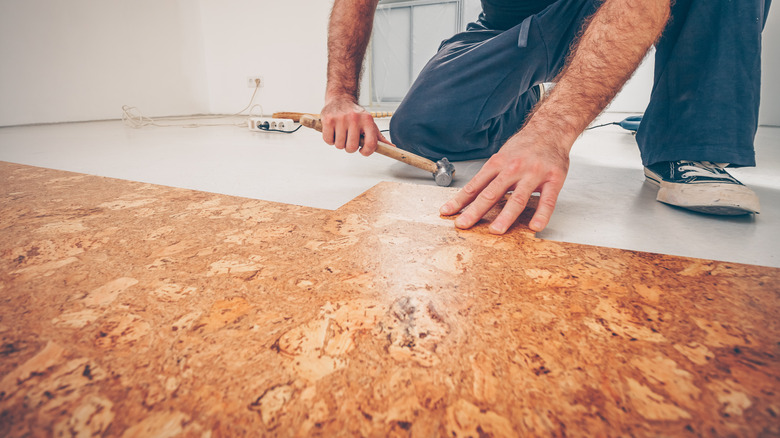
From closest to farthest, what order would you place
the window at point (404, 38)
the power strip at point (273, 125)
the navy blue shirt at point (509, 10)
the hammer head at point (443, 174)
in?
the hammer head at point (443, 174) → the navy blue shirt at point (509, 10) → the power strip at point (273, 125) → the window at point (404, 38)

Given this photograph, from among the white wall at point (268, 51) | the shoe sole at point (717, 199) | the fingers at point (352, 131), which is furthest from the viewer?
the white wall at point (268, 51)

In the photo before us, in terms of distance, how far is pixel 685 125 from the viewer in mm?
1073

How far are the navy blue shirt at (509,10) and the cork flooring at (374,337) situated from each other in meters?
1.15

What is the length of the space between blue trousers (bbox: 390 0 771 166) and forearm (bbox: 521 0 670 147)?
11.9 inches

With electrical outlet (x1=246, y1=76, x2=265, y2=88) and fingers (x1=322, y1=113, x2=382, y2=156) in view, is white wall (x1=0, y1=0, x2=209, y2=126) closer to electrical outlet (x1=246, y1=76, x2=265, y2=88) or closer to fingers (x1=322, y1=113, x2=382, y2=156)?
electrical outlet (x1=246, y1=76, x2=265, y2=88)

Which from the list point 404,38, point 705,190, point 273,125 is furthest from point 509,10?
point 404,38

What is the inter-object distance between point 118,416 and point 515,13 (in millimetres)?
1763

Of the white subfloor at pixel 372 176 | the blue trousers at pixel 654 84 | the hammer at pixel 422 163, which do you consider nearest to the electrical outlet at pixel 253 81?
the white subfloor at pixel 372 176

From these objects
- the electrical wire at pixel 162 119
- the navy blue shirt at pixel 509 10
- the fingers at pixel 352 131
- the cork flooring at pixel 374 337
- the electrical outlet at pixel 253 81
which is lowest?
the cork flooring at pixel 374 337

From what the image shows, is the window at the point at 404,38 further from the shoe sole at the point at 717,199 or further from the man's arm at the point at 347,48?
the shoe sole at the point at 717,199

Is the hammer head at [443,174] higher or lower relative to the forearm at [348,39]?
lower

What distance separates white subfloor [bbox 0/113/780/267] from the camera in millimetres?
843

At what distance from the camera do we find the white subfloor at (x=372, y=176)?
0.84 meters

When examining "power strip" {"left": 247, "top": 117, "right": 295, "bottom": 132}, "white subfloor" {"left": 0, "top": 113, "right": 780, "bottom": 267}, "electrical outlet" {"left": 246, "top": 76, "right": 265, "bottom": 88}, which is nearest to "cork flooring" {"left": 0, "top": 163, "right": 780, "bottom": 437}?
"white subfloor" {"left": 0, "top": 113, "right": 780, "bottom": 267}
